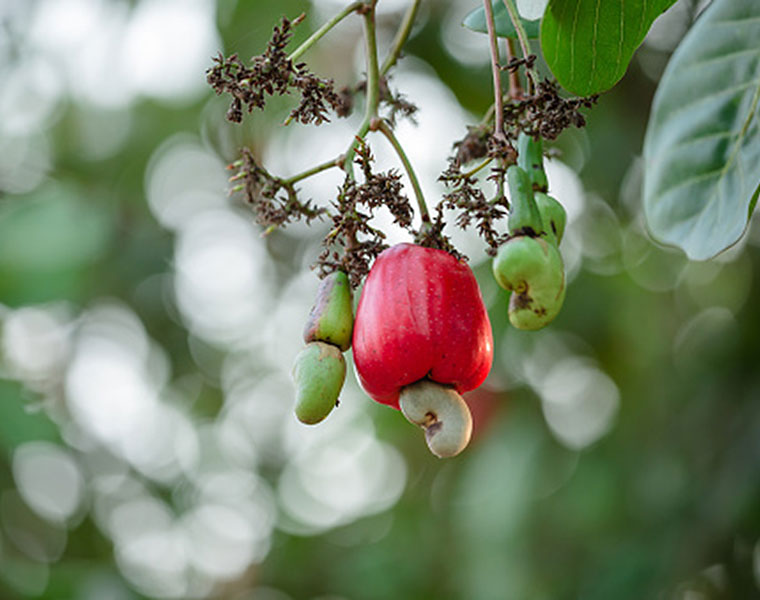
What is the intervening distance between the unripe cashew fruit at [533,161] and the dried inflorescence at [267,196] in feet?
0.95

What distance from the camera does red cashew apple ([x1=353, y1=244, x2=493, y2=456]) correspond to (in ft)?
3.80

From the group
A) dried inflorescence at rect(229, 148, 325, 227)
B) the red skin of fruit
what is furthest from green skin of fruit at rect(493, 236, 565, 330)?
dried inflorescence at rect(229, 148, 325, 227)

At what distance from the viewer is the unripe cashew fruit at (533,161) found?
3.83ft

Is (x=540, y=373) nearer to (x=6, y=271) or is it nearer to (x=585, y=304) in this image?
(x=585, y=304)

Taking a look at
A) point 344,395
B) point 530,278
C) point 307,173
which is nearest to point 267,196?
point 307,173

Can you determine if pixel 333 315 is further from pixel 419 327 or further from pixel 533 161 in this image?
pixel 533 161

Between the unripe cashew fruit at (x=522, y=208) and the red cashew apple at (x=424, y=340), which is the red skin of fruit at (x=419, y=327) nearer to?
the red cashew apple at (x=424, y=340)

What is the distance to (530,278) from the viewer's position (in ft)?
3.37

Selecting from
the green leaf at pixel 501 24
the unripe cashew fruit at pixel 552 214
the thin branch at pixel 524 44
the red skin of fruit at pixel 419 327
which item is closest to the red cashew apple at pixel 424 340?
the red skin of fruit at pixel 419 327

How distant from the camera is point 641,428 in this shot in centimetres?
383

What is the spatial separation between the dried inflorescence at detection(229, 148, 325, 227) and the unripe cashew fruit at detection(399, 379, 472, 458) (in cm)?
29

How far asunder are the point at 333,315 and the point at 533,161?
11.9 inches

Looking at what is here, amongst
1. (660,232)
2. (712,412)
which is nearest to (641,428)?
(712,412)

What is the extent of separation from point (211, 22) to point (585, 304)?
1.74m
